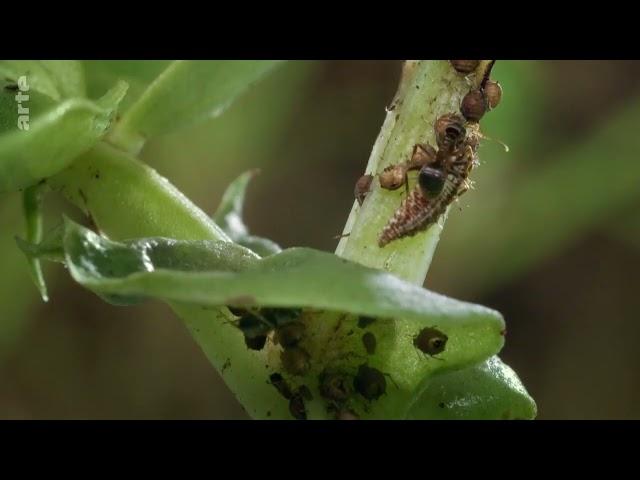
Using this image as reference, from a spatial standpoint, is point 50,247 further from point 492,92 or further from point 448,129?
point 492,92

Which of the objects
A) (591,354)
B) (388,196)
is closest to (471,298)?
(591,354)

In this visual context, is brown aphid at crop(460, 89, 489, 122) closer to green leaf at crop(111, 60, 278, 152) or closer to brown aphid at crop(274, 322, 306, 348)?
green leaf at crop(111, 60, 278, 152)

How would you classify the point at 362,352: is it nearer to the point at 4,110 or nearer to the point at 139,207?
the point at 139,207

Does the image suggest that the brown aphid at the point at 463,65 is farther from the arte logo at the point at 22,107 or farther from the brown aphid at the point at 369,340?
the arte logo at the point at 22,107

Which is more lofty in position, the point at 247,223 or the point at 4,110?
the point at 4,110

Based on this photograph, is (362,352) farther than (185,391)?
No

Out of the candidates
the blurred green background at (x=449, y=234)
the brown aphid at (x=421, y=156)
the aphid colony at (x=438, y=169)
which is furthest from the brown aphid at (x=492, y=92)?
the blurred green background at (x=449, y=234)

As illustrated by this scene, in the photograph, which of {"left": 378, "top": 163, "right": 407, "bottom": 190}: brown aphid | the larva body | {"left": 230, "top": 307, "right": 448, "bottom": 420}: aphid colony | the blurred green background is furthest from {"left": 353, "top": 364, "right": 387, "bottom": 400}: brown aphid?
the blurred green background
